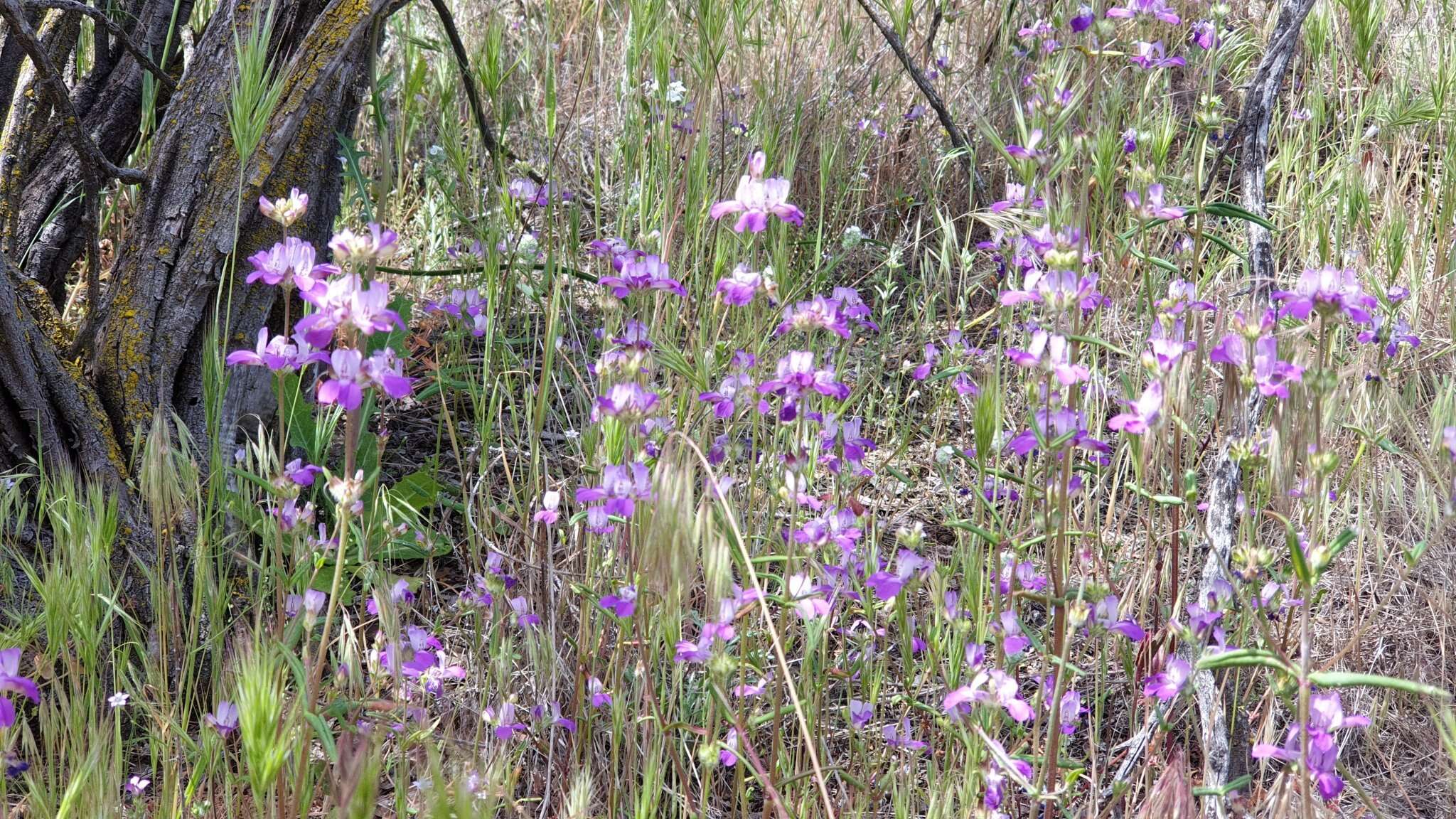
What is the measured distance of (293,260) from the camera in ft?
4.86

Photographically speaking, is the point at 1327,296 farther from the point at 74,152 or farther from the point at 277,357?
the point at 74,152

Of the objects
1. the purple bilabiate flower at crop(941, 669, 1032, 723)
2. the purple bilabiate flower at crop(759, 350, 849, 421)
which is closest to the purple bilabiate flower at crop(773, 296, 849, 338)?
the purple bilabiate flower at crop(759, 350, 849, 421)

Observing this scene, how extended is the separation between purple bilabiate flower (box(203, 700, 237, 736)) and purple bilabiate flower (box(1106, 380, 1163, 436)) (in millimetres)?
1263

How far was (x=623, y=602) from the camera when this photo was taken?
1660 mm

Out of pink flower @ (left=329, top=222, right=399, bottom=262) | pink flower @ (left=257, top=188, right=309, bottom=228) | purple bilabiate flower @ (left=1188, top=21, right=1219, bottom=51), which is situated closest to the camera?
pink flower @ (left=329, top=222, right=399, bottom=262)

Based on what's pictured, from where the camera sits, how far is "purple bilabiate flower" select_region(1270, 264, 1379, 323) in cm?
140

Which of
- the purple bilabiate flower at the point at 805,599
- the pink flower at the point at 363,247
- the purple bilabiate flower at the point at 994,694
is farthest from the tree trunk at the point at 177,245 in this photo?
the purple bilabiate flower at the point at 994,694

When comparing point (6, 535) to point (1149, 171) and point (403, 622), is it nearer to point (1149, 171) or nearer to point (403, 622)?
point (403, 622)

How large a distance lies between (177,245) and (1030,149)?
1.48 metres

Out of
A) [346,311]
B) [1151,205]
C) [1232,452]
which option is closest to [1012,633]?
[1232,452]

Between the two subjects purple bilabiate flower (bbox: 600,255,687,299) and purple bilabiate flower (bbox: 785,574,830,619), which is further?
purple bilabiate flower (bbox: 600,255,687,299)

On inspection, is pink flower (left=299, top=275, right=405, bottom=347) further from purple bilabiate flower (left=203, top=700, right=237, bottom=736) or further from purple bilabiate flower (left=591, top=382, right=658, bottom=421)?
purple bilabiate flower (left=203, top=700, right=237, bottom=736)

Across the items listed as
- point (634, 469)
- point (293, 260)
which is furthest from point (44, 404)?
point (634, 469)

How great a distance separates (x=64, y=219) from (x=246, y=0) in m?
0.69
